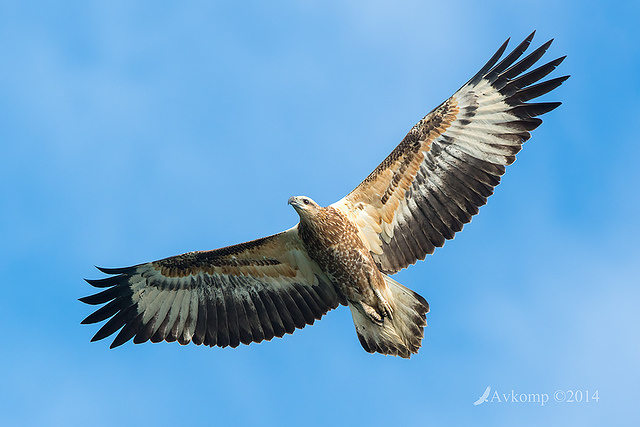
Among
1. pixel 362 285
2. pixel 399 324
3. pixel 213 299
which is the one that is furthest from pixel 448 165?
pixel 213 299

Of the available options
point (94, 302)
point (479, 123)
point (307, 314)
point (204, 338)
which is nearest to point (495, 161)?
point (479, 123)

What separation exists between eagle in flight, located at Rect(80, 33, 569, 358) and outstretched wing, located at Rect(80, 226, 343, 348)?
16 millimetres

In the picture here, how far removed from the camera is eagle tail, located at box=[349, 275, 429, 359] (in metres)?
10.9

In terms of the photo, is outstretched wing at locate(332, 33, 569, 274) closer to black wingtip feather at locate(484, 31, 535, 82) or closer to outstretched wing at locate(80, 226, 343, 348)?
black wingtip feather at locate(484, 31, 535, 82)

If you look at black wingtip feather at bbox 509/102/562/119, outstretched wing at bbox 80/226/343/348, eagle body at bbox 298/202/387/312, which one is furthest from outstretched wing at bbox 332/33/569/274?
outstretched wing at bbox 80/226/343/348

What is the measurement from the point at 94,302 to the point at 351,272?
400cm

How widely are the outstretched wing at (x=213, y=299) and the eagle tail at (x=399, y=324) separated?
0.84m

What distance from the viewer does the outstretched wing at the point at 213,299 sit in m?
11.5

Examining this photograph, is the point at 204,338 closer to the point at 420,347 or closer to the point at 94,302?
the point at 94,302

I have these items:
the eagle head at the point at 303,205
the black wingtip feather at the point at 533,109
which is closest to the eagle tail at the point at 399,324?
the eagle head at the point at 303,205

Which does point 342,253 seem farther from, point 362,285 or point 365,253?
point 362,285

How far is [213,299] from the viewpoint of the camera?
462 inches

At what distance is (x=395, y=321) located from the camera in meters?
10.9

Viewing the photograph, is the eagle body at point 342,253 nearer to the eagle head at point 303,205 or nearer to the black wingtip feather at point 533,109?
the eagle head at point 303,205
